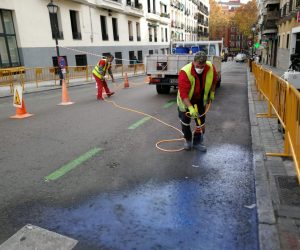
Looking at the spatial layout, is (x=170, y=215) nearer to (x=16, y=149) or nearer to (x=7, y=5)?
(x=16, y=149)

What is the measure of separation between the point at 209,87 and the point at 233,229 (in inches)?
109

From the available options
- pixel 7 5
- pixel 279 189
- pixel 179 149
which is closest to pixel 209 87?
pixel 179 149

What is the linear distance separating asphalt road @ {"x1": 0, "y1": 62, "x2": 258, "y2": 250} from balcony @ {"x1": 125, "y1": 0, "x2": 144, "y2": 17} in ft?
Answer: 97.8

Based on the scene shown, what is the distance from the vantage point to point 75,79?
2258 centimetres

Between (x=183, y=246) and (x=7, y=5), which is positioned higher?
(x=7, y=5)

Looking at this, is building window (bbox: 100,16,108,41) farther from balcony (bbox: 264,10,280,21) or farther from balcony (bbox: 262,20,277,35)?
balcony (bbox: 264,10,280,21)

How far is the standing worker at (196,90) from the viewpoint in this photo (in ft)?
16.6

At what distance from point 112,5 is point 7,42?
13721 mm

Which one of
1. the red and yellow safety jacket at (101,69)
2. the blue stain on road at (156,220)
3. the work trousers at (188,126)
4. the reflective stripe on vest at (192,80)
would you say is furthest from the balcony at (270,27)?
the blue stain on road at (156,220)

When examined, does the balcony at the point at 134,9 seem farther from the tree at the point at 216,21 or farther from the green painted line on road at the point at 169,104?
the tree at the point at 216,21

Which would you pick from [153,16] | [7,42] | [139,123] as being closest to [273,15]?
[153,16]

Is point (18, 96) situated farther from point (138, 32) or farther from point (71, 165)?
point (138, 32)

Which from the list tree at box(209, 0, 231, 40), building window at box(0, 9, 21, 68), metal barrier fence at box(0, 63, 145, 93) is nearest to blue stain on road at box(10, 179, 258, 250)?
metal barrier fence at box(0, 63, 145, 93)

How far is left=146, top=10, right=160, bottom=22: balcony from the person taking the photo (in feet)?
135
